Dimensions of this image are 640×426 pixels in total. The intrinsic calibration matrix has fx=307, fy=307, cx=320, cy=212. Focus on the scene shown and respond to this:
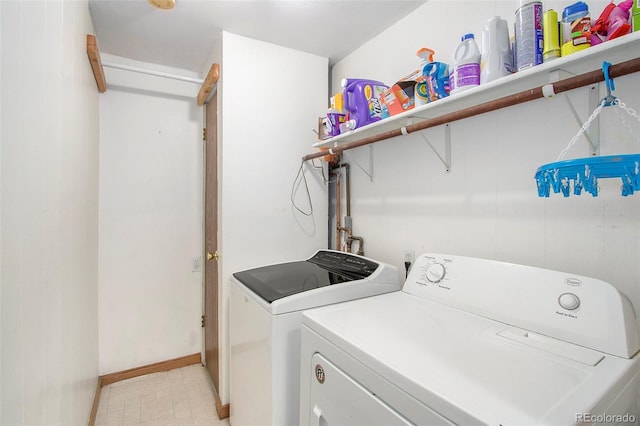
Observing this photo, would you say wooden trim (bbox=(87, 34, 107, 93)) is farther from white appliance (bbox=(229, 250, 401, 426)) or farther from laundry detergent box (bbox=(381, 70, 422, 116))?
laundry detergent box (bbox=(381, 70, 422, 116))

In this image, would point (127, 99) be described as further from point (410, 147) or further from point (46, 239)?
point (410, 147)

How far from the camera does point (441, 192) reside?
1645 millimetres

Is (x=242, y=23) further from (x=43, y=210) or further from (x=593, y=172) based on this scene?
(x=593, y=172)

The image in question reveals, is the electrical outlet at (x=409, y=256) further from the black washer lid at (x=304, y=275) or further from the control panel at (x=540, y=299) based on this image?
the control panel at (x=540, y=299)

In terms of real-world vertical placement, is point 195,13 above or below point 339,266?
above

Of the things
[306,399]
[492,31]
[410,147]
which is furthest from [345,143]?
[306,399]

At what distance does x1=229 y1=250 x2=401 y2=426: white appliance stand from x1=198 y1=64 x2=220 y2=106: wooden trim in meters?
1.33

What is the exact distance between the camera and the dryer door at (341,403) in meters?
0.83

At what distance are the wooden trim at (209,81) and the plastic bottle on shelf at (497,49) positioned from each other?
5.37 ft

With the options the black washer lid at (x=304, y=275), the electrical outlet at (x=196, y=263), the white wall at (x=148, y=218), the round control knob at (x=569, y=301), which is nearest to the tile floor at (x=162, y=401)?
the white wall at (x=148, y=218)

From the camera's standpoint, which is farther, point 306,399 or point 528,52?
point 306,399

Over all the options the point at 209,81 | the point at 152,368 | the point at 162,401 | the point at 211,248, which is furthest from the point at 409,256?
the point at 152,368

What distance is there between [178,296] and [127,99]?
5.60ft

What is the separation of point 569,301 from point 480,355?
0.38 meters
